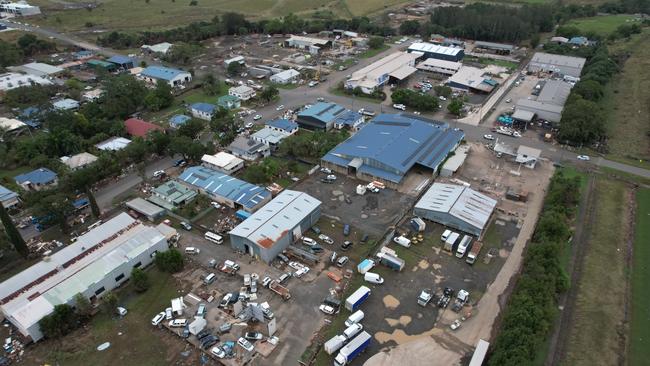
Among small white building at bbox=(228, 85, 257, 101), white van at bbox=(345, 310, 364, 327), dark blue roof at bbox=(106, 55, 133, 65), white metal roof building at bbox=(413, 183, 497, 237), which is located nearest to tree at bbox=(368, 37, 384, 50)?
small white building at bbox=(228, 85, 257, 101)

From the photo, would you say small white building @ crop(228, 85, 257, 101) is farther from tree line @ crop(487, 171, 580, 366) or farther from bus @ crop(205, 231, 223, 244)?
tree line @ crop(487, 171, 580, 366)

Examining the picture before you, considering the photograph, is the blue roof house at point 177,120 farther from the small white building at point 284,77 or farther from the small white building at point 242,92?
the small white building at point 284,77

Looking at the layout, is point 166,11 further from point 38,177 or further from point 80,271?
point 80,271

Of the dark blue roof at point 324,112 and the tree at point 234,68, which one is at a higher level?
the tree at point 234,68

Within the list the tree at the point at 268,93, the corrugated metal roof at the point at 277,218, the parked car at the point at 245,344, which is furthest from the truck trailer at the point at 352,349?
the tree at the point at 268,93

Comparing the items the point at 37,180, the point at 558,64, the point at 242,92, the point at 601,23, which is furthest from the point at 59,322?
the point at 601,23

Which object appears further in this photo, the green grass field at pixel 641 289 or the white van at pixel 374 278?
the white van at pixel 374 278

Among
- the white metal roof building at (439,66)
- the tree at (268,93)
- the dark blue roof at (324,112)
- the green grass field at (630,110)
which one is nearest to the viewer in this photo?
the green grass field at (630,110)

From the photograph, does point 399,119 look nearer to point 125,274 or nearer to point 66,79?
point 125,274
